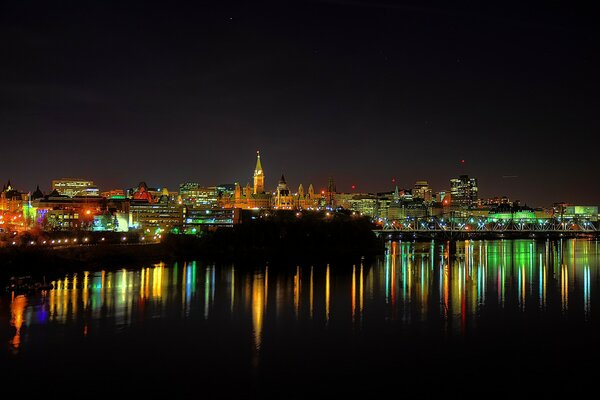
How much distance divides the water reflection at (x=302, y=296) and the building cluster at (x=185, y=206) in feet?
73.2

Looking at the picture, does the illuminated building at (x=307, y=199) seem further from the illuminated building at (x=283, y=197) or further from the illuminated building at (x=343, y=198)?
the illuminated building at (x=343, y=198)

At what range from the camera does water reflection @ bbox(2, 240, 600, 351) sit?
17188 mm

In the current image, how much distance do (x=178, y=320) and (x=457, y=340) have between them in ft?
25.0

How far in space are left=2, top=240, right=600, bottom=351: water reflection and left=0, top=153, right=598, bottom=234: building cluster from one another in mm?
22305

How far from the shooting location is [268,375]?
1227 cm

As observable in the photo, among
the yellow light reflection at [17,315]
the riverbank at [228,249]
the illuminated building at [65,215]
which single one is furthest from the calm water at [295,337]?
the illuminated building at [65,215]

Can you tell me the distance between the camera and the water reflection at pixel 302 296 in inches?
677

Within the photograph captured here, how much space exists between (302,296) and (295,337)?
6.60 metres

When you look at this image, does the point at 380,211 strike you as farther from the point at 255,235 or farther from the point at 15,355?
the point at 15,355

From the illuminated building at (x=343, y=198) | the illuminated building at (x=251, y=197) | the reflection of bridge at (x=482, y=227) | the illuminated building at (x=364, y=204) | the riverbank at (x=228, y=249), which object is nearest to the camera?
the riverbank at (x=228, y=249)

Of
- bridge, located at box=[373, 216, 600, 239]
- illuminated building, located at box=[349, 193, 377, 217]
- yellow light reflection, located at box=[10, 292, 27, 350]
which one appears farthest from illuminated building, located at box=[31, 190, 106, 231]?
illuminated building, located at box=[349, 193, 377, 217]

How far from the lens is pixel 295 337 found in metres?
15.2

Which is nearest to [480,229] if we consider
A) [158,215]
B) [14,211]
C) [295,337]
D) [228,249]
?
[158,215]

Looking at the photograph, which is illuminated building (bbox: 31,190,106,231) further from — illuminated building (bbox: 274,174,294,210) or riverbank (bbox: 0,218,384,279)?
illuminated building (bbox: 274,174,294,210)
